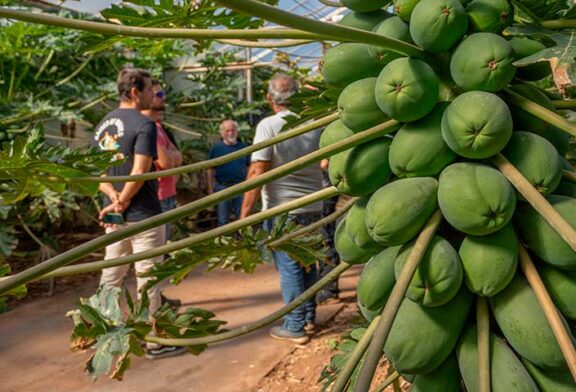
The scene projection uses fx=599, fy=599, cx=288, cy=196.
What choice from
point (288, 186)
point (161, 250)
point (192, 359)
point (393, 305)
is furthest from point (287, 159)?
point (393, 305)

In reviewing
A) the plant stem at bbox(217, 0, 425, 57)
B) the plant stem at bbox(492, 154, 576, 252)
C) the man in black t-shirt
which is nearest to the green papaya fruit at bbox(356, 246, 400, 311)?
the plant stem at bbox(492, 154, 576, 252)

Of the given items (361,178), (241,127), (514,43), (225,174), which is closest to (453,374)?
(361,178)

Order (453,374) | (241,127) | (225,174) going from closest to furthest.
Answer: (453,374) → (225,174) → (241,127)

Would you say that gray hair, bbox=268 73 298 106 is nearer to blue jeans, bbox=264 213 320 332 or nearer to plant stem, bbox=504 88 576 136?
blue jeans, bbox=264 213 320 332

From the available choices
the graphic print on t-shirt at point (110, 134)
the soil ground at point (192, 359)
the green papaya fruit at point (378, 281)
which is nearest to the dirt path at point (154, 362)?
the soil ground at point (192, 359)

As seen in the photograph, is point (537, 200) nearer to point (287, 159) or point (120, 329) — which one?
point (120, 329)

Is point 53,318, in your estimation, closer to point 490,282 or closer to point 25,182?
point 25,182

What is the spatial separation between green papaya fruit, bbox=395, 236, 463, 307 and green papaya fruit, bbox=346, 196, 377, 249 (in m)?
0.13

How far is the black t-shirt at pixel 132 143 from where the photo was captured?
10.4 ft

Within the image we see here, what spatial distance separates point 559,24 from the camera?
1035 mm

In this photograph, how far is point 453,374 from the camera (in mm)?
971

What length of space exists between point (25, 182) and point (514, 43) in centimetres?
107

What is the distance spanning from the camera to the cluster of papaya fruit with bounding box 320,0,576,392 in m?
0.87

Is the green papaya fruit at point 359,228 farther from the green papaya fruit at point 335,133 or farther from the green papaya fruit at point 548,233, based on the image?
the green papaya fruit at point 548,233
